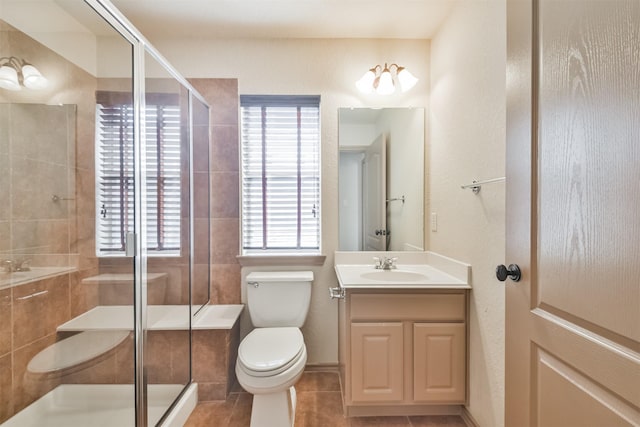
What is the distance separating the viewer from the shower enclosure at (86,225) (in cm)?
138

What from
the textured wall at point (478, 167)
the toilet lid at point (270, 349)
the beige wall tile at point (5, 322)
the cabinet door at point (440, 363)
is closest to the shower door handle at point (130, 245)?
the beige wall tile at point (5, 322)

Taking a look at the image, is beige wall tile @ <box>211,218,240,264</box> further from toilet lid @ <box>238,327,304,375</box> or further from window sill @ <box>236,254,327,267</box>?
toilet lid @ <box>238,327,304,375</box>

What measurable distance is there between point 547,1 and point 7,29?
2.25 m

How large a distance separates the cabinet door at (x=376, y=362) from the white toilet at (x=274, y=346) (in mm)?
308

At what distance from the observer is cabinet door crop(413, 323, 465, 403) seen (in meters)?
1.55

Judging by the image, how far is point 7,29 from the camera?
1.35 metres

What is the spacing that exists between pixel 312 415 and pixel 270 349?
0.53 metres

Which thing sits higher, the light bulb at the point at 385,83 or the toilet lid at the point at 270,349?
the light bulb at the point at 385,83

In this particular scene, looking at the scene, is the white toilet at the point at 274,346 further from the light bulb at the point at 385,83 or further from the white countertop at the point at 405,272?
the light bulb at the point at 385,83

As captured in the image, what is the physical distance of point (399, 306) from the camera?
1547 millimetres

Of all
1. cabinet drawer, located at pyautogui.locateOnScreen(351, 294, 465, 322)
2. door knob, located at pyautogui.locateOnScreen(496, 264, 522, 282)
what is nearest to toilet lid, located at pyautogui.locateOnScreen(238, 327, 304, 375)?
cabinet drawer, located at pyautogui.locateOnScreen(351, 294, 465, 322)

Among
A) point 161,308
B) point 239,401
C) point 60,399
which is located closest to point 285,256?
point 161,308

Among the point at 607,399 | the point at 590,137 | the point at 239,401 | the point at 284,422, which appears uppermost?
the point at 590,137

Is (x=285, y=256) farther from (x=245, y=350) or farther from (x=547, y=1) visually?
(x=547, y=1)
